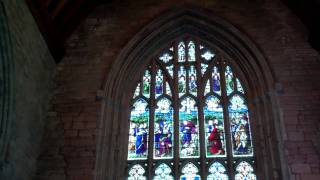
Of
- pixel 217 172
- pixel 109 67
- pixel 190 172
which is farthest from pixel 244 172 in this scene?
pixel 109 67

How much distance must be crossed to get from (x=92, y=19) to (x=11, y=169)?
367 centimetres

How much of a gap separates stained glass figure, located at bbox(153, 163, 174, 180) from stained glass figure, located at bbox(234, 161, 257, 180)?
105 centimetres

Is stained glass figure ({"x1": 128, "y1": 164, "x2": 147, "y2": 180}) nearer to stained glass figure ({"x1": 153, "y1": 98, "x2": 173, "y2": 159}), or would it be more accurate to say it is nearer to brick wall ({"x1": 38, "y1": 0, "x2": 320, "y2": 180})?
stained glass figure ({"x1": 153, "y1": 98, "x2": 173, "y2": 159})

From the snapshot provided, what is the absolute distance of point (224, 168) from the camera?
291 inches

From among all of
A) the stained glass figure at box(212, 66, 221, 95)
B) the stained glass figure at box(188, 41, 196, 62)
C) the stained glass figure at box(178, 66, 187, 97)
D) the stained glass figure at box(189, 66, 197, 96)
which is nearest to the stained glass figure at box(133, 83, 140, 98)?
the stained glass figure at box(178, 66, 187, 97)

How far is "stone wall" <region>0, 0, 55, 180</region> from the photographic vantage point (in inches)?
254

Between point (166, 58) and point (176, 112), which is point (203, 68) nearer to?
point (166, 58)

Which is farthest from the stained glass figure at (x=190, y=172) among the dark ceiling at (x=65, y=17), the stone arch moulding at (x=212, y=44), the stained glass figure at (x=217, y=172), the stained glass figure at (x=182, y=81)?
the dark ceiling at (x=65, y=17)

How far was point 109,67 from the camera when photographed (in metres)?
8.20

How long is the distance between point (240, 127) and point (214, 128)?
44 centimetres

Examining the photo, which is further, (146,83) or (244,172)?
(146,83)

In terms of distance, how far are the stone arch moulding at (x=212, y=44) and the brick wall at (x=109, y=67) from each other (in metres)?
0.14

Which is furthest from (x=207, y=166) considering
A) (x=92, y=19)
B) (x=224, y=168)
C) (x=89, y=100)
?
(x=92, y=19)

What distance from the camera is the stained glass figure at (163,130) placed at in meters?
7.67
